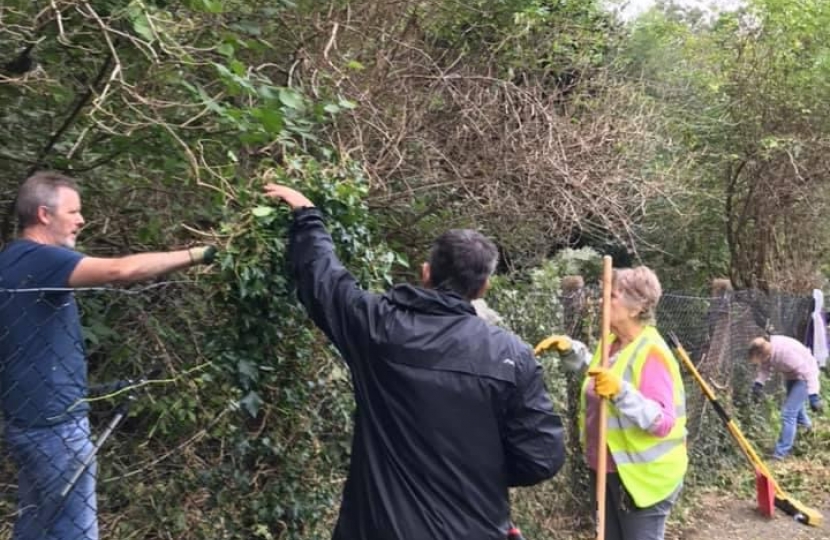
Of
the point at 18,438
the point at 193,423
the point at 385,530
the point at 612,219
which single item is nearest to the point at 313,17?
the point at 612,219

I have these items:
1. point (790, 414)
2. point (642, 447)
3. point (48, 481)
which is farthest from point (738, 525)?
point (48, 481)

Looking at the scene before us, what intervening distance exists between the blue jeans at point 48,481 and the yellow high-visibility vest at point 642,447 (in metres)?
2.33

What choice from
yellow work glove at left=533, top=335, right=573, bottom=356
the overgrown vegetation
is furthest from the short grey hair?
yellow work glove at left=533, top=335, right=573, bottom=356

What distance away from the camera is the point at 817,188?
11.0 m

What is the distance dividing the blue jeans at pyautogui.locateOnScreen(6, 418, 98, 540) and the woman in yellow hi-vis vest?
7.35 ft

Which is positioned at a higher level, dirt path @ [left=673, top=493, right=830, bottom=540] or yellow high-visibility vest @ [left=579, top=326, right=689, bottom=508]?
yellow high-visibility vest @ [left=579, top=326, right=689, bottom=508]

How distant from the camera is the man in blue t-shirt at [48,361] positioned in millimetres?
3066

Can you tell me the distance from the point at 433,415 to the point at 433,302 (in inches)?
14.5

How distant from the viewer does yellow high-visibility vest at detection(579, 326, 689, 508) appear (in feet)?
13.6

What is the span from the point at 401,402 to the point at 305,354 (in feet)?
2.72

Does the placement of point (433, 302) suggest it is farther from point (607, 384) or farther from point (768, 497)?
point (768, 497)

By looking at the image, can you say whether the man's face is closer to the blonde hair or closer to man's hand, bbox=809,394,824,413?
the blonde hair

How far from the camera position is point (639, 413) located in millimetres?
3986

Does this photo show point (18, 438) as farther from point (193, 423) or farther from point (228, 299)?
point (228, 299)
